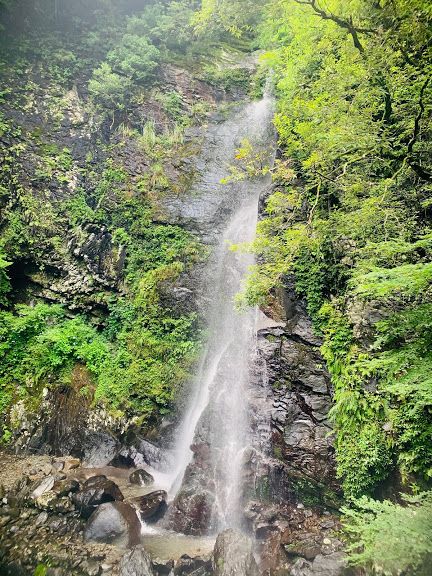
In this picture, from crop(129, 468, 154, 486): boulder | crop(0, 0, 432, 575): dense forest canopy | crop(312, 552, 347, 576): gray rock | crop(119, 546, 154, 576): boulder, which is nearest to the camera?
crop(0, 0, 432, 575): dense forest canopy

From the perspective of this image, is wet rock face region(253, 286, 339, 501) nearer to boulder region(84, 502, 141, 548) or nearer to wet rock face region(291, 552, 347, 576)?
wet rock face region(291, 552, 347, 576)

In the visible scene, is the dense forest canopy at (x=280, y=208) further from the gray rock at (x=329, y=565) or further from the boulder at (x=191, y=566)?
the boulder at (x=191, y=566)

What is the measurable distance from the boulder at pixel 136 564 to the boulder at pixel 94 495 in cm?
150

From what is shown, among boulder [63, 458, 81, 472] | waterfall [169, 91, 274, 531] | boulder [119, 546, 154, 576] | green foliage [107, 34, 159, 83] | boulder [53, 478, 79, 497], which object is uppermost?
green foliage [107, 34, 159, 83]

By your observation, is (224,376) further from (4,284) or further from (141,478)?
(4,284)

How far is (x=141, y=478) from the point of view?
8539mm

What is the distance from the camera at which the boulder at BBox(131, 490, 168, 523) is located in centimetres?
730

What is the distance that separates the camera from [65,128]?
44.5 feet

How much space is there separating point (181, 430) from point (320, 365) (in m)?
4.46

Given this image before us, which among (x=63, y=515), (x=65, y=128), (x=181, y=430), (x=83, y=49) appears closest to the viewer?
(x=63, y=515)

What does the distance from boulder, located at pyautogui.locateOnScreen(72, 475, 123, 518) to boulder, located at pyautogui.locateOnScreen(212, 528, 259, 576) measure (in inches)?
104

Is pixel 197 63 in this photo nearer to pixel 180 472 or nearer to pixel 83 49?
pixel 83 49

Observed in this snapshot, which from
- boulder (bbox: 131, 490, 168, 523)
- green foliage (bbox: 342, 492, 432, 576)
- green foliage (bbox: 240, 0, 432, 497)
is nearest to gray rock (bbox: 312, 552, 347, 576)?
green foliage (bbox: 240, 0, 432, 497)

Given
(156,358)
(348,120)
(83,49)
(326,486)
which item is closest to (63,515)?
(156,358)
